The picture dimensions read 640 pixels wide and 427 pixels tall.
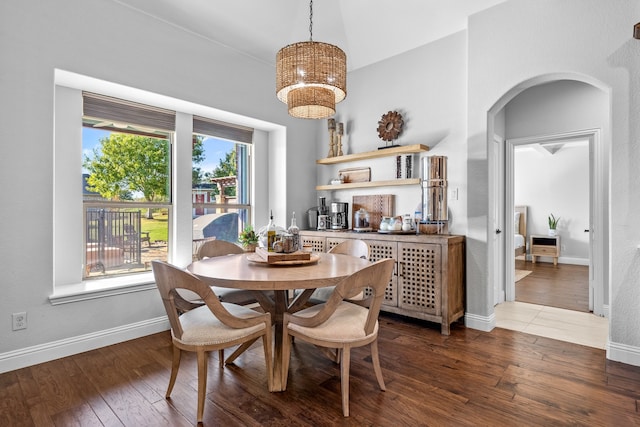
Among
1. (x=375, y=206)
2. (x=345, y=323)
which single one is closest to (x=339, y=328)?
(x=345, y=323)

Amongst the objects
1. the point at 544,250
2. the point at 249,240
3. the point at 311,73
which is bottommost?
the point at 544,250

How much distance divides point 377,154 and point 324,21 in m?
1.62

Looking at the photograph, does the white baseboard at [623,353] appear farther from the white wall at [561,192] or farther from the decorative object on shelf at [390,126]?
the white wall at [561,192]

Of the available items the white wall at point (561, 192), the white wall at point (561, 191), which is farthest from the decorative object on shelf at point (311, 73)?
the white wall at point (561, 191)

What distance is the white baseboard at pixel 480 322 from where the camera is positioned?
10.5 ft

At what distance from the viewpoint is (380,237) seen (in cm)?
351

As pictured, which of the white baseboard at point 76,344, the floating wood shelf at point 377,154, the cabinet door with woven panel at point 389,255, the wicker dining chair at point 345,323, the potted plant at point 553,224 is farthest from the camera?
the potted plant at point 553,224

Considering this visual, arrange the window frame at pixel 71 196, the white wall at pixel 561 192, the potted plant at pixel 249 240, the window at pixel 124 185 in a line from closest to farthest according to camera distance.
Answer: the window frame at pixel 71 196 < the window at pixel 124 185 < the potted plant at pixel 249 240 < the white wall at pixel 561 192

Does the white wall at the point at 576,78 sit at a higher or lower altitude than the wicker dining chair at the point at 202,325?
higher

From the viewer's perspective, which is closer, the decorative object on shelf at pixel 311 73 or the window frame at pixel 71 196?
the decorative object on shelf at pixel 311 73

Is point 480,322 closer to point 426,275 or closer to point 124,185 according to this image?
point 426,275

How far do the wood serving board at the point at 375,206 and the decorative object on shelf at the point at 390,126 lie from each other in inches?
25.1

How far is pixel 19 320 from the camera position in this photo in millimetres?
2441

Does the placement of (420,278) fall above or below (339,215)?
below
